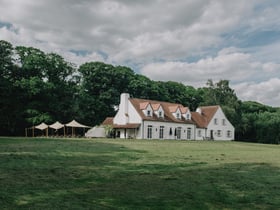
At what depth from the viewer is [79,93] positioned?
181 ft

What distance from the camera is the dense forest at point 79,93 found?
45812 mm

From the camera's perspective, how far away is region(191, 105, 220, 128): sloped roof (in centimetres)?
5229

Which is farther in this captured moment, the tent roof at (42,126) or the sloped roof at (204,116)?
the sloped roof at (204,116)

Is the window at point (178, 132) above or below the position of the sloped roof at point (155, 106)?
below

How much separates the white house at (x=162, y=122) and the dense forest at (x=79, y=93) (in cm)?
439

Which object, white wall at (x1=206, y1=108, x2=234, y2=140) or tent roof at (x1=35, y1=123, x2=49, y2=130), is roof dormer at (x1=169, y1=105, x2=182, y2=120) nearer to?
white wall at (x1=206, y1=108, x2=234, y2=140)

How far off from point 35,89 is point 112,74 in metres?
18.3

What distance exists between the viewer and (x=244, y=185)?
7.40 meters

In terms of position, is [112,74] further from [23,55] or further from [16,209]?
[16,209]

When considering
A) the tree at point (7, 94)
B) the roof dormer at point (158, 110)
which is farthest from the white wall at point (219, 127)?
the tree at point (7, 94)

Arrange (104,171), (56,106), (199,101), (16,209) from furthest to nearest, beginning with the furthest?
(199,101)
(56,106)
(104,171)
(16,209)

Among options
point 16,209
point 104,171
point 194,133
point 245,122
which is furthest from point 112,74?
point 16,209

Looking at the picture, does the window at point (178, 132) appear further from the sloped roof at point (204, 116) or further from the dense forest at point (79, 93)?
the dense forest at point (79, 93)

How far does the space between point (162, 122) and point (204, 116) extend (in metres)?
10.7
